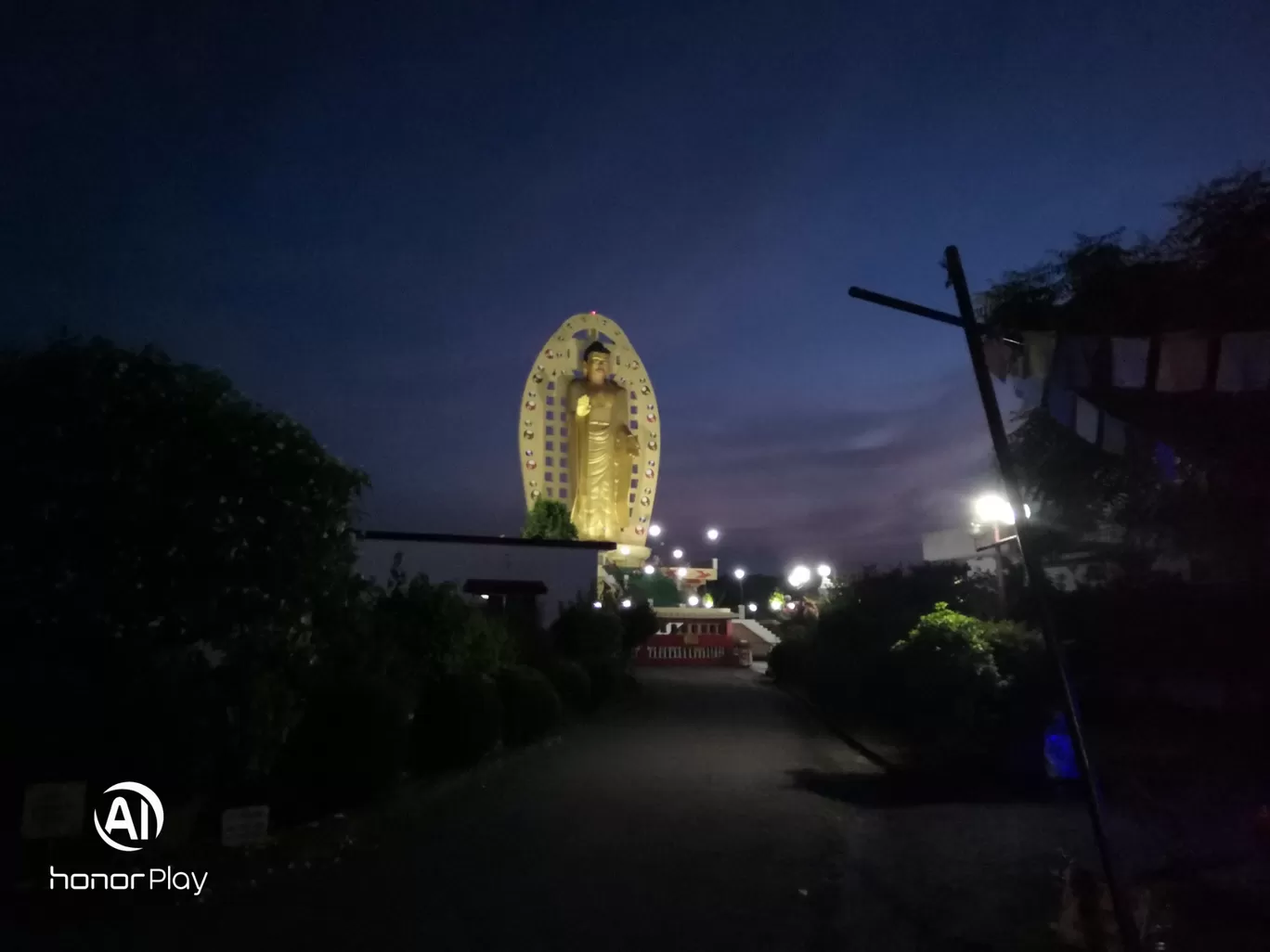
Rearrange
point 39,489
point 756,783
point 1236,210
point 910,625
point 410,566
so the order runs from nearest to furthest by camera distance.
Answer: point 39,489
point 1236,210
point 756,783
point 910,625
point 410,566

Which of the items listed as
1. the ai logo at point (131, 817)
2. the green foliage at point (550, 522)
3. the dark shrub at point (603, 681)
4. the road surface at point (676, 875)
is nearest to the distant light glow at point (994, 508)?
the road surface at point (676, 875)

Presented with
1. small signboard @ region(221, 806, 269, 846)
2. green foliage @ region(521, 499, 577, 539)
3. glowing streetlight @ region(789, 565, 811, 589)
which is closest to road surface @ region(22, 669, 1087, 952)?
small signboard @ region(221, 806, 269, 846)

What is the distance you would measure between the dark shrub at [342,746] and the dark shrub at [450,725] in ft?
5.97

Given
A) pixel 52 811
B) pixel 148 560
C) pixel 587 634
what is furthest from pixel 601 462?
pixel 52 811

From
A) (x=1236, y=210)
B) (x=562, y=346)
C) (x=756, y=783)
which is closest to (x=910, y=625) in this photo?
(x=756, y=783)

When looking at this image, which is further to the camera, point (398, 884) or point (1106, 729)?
point (1106, 729)

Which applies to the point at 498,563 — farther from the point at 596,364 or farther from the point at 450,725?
the point at 450,725

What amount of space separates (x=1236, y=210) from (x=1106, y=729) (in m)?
7.89

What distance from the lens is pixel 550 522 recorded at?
1236 inches

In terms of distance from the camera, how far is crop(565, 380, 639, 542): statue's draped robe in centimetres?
3550

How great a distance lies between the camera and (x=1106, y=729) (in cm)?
1413

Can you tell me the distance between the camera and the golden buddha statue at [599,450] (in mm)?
35500

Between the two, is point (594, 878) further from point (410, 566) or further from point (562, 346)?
point (562, 346)

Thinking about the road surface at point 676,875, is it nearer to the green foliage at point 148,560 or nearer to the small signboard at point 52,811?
the small signboard at point 52,811
